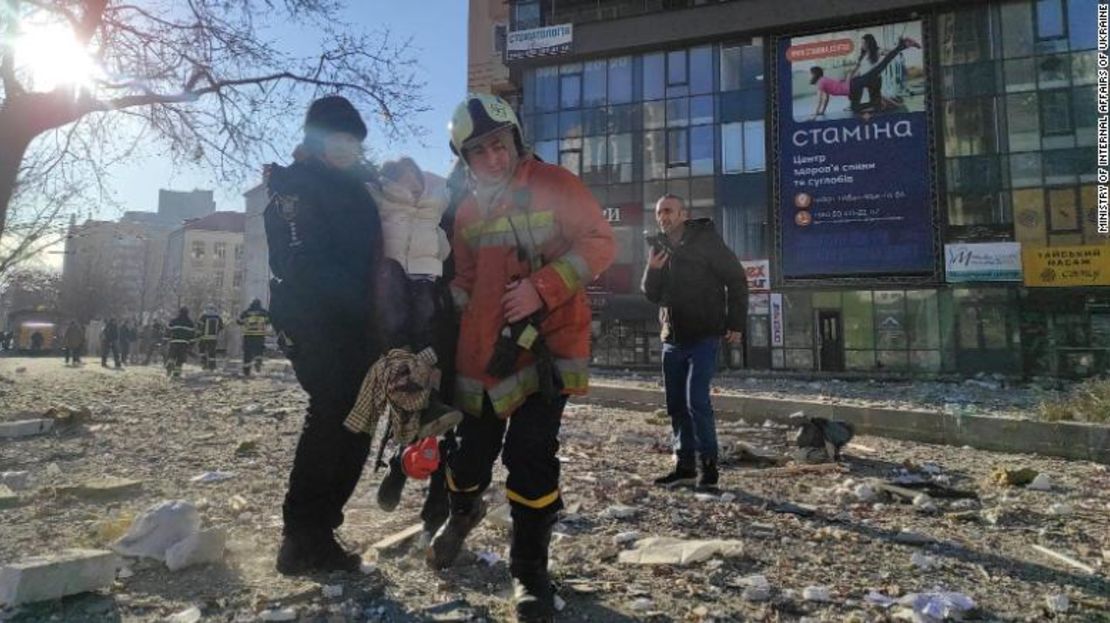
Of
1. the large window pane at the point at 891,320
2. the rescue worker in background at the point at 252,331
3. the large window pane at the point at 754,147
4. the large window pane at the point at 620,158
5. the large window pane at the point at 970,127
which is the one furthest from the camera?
the large window pane at the point at 620,158

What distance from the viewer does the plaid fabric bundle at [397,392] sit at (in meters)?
2.56

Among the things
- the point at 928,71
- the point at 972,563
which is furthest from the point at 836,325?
the point at 972,563

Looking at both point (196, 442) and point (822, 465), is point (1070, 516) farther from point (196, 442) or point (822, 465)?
point (196, 442)

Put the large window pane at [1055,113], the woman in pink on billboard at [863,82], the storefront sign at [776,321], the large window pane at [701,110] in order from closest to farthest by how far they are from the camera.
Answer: the large window pane at [1055,113] < the woman in pink on billboard at [863,82] < the storefront sign at [776,321] < the large window pane at [701,110]

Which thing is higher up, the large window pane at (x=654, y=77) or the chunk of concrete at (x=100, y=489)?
the large window pane at (x=654, y=77)

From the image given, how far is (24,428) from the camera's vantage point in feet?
22.7

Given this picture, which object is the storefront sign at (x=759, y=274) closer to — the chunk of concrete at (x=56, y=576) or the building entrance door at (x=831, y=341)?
the building entrance door at (x=831, y=341)

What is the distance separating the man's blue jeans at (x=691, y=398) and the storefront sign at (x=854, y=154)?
86.5 feet

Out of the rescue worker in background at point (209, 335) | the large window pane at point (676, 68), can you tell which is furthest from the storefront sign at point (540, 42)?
the rescue worker in background at point (209, 335)

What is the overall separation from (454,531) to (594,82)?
3242cm

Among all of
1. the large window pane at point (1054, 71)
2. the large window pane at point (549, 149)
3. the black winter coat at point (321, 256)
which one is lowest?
the black winter coat at point (321, 256)

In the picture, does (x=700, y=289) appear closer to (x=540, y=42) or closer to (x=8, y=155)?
(x=8, y=155)

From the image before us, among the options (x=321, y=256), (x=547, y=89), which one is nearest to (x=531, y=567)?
(x=321, y=256)

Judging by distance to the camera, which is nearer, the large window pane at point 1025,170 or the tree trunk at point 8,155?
the tree trunk at point 8,155
